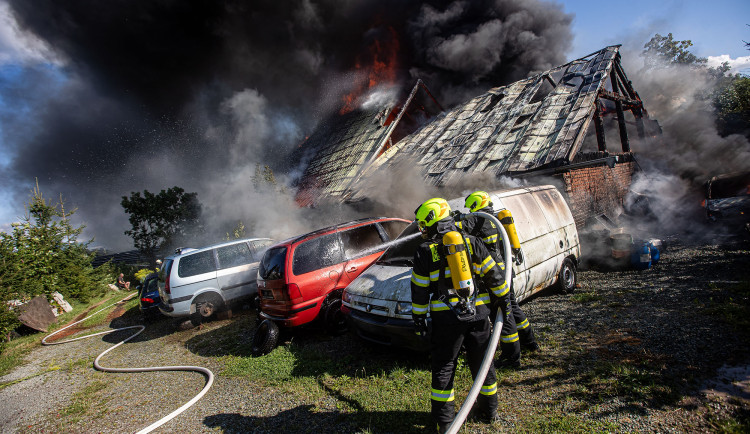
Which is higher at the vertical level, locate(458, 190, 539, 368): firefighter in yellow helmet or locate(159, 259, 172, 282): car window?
locate(159, 259, 172, 282): car window

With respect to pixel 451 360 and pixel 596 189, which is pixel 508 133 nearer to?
pixel 596 189

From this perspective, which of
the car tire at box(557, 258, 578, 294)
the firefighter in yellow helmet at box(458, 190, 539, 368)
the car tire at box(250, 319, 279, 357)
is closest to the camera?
the firefighter in yellow helmet at box(458, 190, 539, 368)

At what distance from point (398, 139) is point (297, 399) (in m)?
13.5

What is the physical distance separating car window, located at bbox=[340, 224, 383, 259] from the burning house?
4302 millimetres

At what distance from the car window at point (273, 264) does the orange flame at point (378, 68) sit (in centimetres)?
1630

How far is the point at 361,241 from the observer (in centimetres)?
570

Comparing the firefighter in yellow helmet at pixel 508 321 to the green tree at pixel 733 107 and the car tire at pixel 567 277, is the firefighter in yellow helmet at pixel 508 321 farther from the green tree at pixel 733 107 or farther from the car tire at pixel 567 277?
the green tree at pixel 733 107

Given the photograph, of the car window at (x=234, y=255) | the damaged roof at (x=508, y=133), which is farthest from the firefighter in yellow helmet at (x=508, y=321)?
the car window at (x=234, y=255)

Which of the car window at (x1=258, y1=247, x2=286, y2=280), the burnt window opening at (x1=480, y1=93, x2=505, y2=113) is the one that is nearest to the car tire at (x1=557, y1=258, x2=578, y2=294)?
the car window at (x1=258, y1=247, x2=286, y2=280)

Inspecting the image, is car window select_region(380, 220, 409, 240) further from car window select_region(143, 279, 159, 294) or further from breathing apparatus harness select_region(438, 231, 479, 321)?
car window select_region(143, 279, 159, 294)

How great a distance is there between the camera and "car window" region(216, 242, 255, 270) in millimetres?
7555

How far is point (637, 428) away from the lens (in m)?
2.30

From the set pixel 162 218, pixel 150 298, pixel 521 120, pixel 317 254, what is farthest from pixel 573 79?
pixel 162 218

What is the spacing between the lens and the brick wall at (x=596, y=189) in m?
8.13
